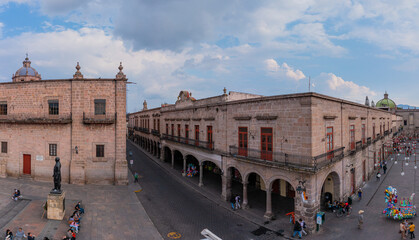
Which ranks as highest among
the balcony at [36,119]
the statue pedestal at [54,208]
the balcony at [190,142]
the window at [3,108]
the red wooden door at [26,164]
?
the window at [3,108]

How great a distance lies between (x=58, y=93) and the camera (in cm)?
2370

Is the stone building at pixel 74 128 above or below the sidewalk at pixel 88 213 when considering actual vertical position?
above

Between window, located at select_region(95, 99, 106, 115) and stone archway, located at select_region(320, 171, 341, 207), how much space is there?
21738 mm

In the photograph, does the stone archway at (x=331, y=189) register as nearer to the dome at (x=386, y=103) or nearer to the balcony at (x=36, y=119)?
the balcony at (x=36, y=119)

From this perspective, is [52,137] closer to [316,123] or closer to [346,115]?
[316,123]

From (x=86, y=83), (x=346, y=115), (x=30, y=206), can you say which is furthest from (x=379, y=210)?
(x=86, y=83)

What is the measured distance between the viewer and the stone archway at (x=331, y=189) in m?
18.6

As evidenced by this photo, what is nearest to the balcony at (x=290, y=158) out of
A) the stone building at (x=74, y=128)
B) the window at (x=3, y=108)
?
the stone building at (x=74, y=128)

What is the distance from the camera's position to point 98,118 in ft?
77.5

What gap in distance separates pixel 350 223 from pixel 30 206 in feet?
76.7

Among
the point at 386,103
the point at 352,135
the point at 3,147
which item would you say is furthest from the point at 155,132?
the point at 386,103

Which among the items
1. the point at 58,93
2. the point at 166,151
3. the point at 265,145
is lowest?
the point at 166,151

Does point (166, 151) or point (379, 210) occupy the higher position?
point (166, 151)

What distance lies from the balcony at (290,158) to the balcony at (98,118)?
1282 cm
